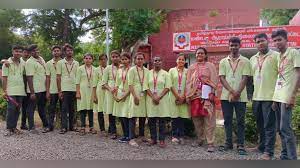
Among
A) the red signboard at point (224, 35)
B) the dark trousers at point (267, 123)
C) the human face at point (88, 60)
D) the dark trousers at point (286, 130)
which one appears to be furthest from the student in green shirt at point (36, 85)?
the dark trousers at point (286, 130)

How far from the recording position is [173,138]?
4.41 meters

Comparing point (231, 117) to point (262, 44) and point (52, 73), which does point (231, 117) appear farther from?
point (52, 73)

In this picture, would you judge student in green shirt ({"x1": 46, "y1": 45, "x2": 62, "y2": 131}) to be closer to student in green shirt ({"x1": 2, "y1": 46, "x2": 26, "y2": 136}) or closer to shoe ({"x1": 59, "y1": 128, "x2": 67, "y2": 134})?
shoe ({"x1": 59, "y1": 128, "x2": 67, "y2": 134})

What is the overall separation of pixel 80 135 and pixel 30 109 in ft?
2.25

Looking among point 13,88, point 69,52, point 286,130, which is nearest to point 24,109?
point 13,88

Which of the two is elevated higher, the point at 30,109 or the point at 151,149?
the point at 30,109

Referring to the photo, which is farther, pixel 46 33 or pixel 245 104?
pixel 46 33

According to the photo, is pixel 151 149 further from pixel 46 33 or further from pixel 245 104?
pixel 46 33

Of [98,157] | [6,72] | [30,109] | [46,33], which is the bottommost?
[98,157]

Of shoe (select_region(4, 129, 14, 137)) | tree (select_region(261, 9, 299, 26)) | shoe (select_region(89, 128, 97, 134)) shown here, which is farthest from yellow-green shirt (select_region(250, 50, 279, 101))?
shoe (select_region(4, 129, 14, 137))
